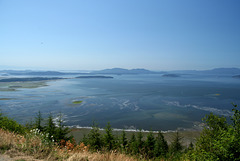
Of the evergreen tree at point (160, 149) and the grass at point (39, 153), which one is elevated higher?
the grass at point (39, 153)

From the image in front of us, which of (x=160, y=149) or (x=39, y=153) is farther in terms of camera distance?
(x=160, y=149)

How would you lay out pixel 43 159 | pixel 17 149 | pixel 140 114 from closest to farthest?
1. pixel 43 159
2. pixel 17 149
3. pixel 140 114

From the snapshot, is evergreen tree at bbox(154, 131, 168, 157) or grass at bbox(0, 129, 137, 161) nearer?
grass at bbox(0, 129, 137, 161)

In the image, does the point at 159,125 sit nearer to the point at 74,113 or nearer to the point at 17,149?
the point at 74,113

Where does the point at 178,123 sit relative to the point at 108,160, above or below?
below

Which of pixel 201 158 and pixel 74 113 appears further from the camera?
pixel 74 113

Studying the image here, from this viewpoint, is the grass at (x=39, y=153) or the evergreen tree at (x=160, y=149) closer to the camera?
the grass at (x=39, y=153)

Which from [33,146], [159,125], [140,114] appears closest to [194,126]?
[159,125]

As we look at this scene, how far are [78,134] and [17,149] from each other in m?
17.3

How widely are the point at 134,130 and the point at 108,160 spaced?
19.0m

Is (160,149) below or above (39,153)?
below

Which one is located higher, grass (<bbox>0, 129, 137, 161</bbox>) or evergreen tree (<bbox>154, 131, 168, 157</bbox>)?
grass (<bbox>0, 129, 137, 161</bbox>)

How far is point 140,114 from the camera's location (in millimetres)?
29625

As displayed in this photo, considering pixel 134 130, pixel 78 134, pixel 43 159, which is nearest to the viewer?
pixel 43 159
